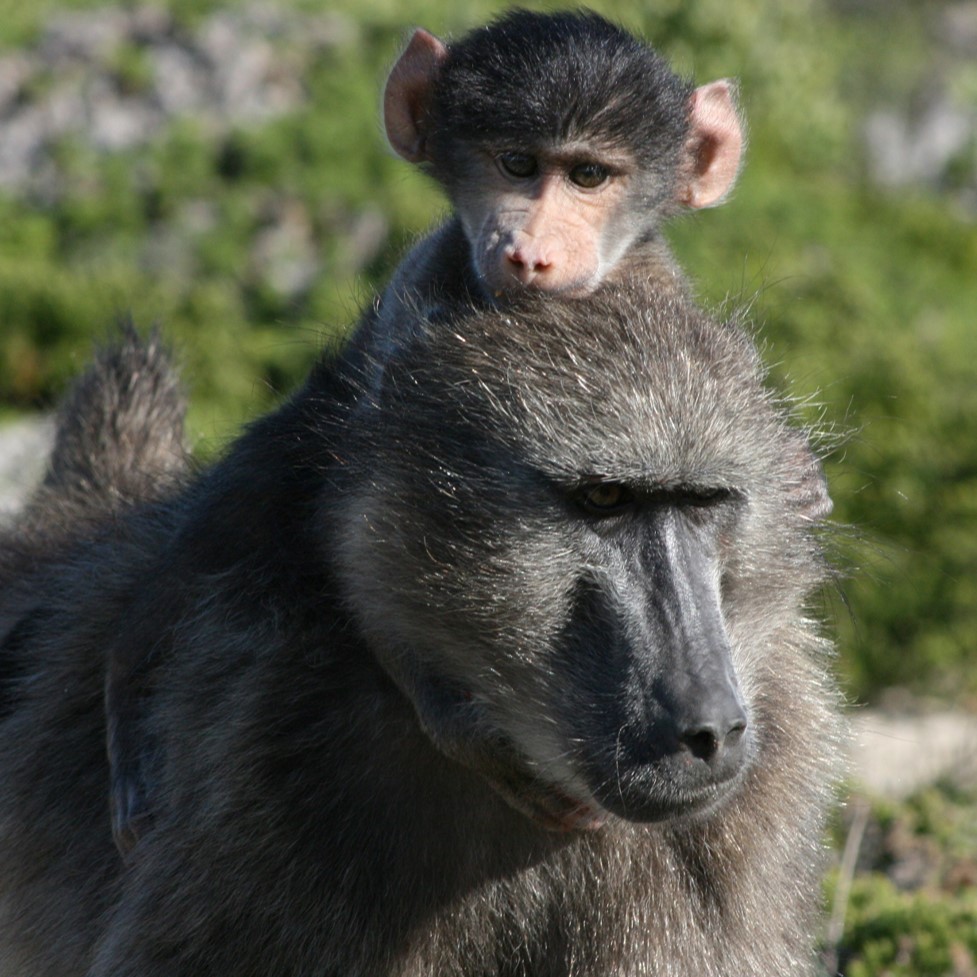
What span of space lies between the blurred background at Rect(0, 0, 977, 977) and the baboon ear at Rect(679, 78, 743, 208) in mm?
617

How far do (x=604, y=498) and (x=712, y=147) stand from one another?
2.00m

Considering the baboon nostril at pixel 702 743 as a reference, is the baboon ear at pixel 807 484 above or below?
below

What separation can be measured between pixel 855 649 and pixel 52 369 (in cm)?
476

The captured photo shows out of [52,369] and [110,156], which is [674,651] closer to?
[52,369]

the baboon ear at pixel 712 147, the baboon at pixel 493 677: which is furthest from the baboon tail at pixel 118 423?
the baboon ear at pixel 712 147

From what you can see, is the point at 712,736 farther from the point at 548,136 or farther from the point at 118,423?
the point at 118,423

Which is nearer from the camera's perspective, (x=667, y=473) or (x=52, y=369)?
(x=667, y=473)

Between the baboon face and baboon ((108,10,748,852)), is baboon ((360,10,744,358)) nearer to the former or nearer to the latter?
baboon ((108,10,748,852))

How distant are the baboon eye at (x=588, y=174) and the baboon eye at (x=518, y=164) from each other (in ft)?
0.35

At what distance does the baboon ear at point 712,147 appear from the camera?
14.2 feet

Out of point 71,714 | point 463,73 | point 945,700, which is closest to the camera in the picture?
point 71,714

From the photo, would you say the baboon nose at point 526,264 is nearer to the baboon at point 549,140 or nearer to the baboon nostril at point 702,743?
the baboon at point 549,140

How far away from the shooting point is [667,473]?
264 centimetres

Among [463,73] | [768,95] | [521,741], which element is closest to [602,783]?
[521,741]
